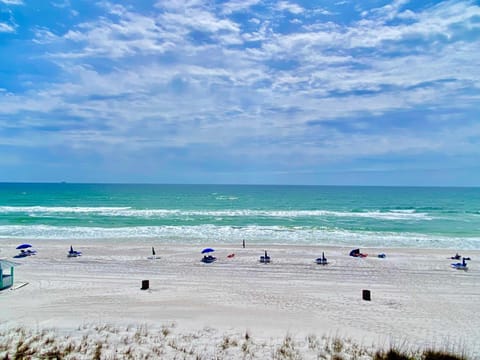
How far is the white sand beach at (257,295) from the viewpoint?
374 inches

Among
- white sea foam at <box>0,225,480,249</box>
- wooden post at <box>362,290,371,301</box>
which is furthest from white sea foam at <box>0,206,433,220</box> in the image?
wooden post at <box>362,290,371,301</box>

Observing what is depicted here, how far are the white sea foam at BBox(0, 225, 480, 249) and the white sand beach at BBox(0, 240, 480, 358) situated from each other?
4.50 m

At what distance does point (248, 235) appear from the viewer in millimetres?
27875

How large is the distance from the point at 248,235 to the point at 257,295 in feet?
49.8

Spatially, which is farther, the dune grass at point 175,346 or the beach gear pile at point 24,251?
the beach gear pile at point 24,251

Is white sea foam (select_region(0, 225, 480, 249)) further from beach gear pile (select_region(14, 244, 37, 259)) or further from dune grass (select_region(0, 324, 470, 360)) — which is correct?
dune grass (select_region(0, 324, 470, 360))

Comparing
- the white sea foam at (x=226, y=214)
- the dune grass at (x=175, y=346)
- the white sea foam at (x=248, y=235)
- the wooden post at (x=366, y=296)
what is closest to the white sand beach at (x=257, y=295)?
the wooden post at (x=366, y=296)

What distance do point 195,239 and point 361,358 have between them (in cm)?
2020

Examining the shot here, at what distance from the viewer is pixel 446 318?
10680 millimetres

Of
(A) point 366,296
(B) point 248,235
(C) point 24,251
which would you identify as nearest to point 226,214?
(B) point 248,235

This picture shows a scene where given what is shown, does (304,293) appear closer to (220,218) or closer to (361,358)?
(361,358)

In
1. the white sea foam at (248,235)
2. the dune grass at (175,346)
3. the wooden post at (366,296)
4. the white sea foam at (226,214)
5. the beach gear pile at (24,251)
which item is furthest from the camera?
the white sea foam at (226,214)

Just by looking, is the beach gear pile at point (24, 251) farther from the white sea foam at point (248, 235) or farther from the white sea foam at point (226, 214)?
the white sea foam at point (226, 214)

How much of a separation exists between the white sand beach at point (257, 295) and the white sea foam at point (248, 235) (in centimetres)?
450
